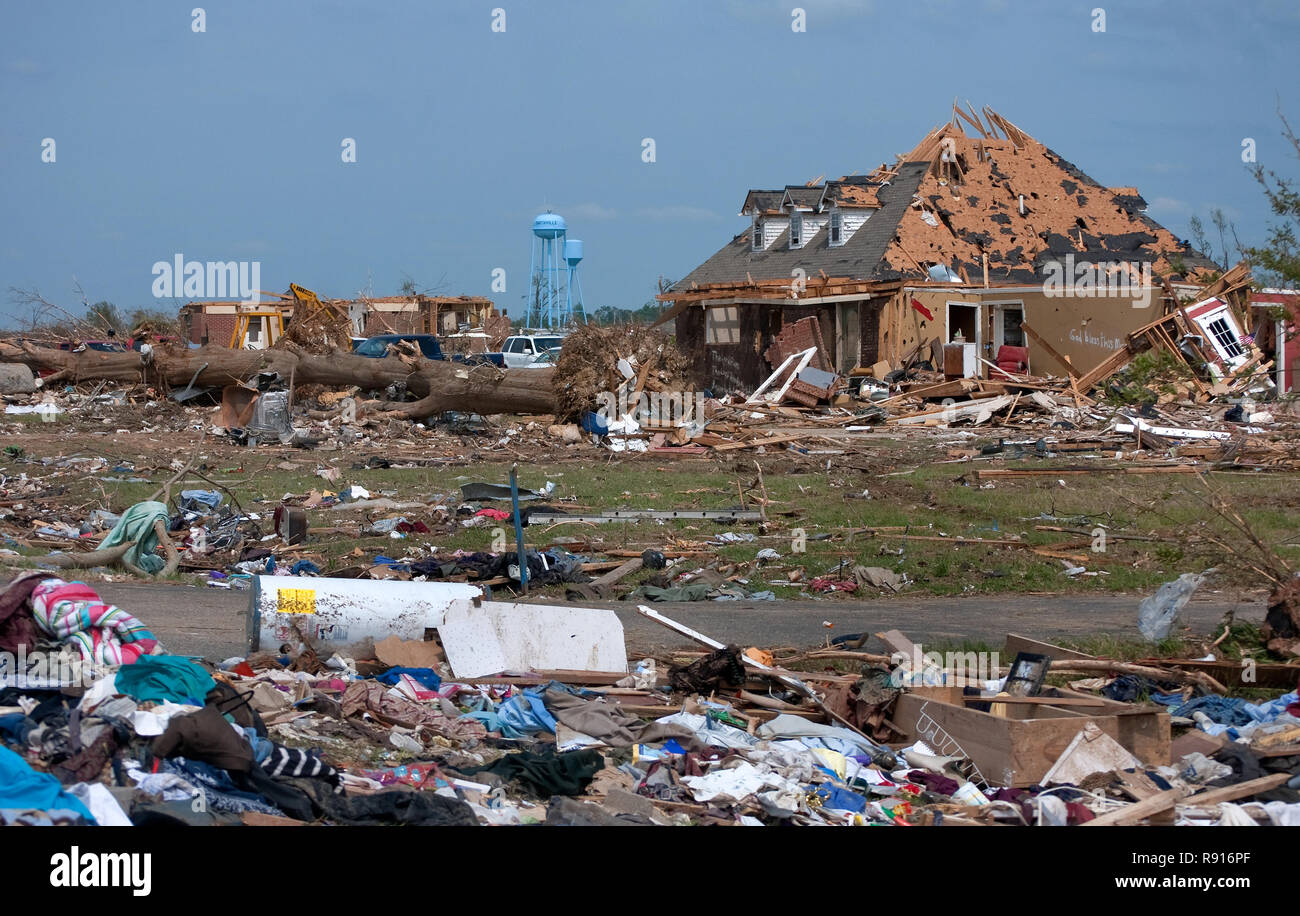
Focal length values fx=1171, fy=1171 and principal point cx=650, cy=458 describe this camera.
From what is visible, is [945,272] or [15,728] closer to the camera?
[15,728]

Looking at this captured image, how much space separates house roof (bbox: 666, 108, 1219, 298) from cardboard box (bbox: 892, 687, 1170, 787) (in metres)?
25.2

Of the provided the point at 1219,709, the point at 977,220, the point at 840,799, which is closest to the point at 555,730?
the point at 840,799

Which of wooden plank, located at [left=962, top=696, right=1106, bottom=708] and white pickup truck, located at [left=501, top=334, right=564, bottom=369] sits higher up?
white pickup truck, located at [left=501, top=334, right=564, bottom=369]

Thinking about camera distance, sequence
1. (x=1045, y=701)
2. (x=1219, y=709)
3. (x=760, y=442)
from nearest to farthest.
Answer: (x=1045, y=701) < (x=1219, y=709) < (x=760, y=442)

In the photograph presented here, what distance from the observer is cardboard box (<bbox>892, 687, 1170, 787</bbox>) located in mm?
6164

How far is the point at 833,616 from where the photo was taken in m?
9.76

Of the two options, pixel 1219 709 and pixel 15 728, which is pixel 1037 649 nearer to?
pixel 1219 709

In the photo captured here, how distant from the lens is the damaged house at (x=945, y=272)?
29.7 m

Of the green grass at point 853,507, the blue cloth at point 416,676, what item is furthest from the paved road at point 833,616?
the blue cloth at point 416,676

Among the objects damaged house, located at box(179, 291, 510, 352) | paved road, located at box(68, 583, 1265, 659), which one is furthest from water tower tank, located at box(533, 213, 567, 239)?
paved road, located at box(68, 583, 1265, 659)

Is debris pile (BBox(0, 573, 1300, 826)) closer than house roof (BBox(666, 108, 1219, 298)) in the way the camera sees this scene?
Yes

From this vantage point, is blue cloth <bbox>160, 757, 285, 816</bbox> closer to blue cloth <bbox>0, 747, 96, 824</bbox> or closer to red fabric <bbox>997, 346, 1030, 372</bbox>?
blue cloth <bbox>0, 747, 96, 824</bbox>

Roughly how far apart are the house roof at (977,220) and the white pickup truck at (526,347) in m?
5.94

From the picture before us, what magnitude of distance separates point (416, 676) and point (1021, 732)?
3.72 metres
